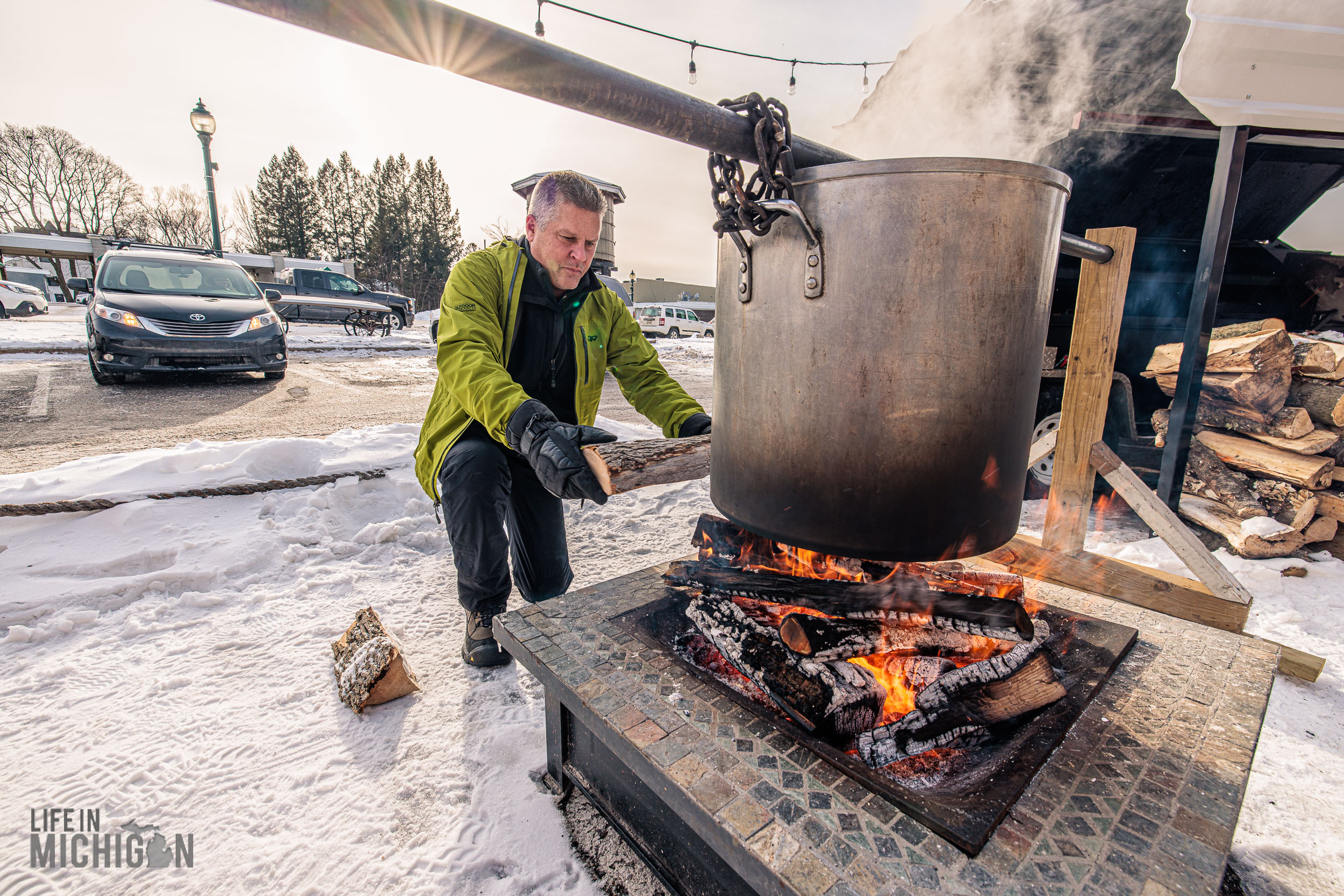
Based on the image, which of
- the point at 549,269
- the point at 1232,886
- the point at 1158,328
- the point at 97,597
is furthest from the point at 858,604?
the point at 1158,328

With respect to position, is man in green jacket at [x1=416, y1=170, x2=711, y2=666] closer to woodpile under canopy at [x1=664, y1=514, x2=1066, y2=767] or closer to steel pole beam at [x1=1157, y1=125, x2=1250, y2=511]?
woodpile under canopy at [x1=664, y1=514, x2=1066, y2=767]

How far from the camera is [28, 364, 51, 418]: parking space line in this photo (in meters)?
5.72

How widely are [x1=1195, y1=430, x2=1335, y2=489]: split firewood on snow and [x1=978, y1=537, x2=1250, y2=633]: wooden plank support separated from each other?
7.38 feet

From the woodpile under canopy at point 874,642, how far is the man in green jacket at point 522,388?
62 cm

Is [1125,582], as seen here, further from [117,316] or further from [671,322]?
[671,322]

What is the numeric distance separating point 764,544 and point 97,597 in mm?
2636

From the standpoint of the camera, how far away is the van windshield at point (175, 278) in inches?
298

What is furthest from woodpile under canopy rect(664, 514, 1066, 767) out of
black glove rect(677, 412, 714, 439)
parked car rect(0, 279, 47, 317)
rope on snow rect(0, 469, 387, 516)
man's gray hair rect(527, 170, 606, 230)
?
parked car rect(0, 279, 47, 317)

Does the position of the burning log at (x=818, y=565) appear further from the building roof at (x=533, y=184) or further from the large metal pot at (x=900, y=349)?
the building roof at (x=533, y=184)

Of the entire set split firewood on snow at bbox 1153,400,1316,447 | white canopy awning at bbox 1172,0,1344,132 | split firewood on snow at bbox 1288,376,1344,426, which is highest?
white canopy awning at bbox 1172,0,1344,132

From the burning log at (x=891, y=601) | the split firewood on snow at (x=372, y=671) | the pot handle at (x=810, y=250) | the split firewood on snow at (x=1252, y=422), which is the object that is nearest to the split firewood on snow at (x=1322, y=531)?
the split firewood on snow at (x=1252, y=422)

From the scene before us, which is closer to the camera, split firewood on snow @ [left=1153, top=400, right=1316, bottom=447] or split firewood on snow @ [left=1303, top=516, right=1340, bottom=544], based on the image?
split firewood on snow @ [left=1303, top=516, right=1340, bottom=544]

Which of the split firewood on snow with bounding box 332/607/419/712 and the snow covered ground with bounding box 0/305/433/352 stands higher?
the snow covered ground with bounding box 0/305/433/352

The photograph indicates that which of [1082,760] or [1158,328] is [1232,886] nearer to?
[1082,760]
